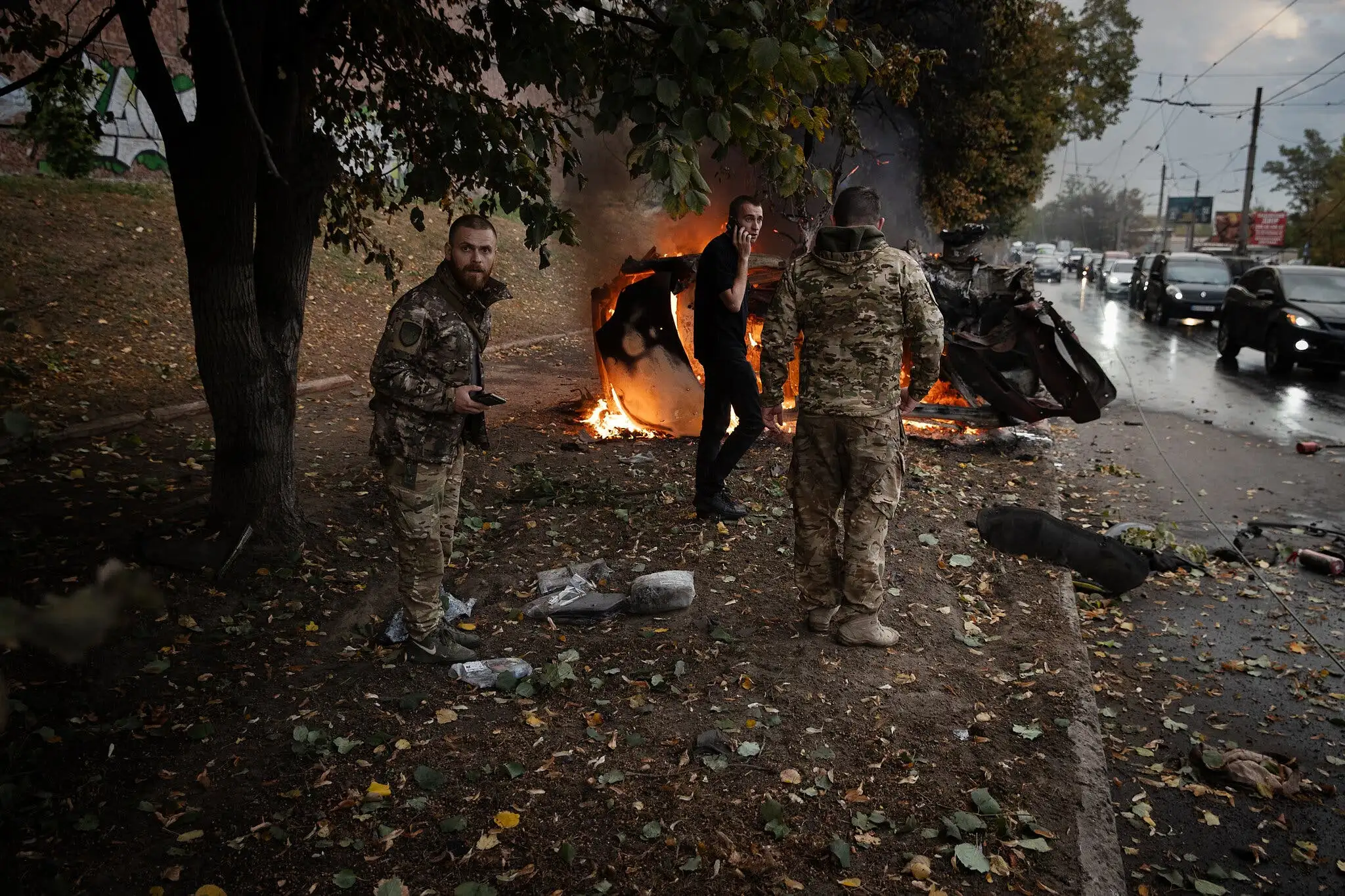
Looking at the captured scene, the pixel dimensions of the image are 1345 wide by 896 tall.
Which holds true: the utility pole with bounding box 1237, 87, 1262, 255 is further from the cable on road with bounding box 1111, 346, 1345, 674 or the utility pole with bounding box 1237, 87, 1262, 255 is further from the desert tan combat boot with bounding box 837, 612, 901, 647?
the desert tan combat boot with bounding box 837, 612, 901, 647

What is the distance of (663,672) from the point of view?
13.9 feet

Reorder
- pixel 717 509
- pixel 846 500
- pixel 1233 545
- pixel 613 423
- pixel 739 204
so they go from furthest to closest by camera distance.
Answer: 1. pixel 613 423
2. pixel 1233 545
3. pixel 717 509
4. pixel 739 204
5. pixel 846 500

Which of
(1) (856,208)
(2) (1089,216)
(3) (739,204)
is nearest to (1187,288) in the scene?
(3) (739,204)

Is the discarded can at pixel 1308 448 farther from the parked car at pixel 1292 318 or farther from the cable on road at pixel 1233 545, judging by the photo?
the parked car at pixel 1292 318

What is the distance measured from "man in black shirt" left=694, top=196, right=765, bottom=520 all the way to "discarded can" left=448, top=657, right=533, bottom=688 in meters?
2.25

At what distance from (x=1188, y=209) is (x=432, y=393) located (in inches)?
3280

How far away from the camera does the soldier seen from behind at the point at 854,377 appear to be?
13.9 feet

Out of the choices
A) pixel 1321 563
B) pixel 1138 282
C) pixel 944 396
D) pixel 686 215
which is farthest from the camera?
pixel 1138 282

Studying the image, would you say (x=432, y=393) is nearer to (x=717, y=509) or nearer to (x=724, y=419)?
(x=724, y=419)

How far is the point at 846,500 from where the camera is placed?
4395mm

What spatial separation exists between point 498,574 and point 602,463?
252 cm

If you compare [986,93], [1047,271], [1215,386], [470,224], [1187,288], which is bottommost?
[1215,386]

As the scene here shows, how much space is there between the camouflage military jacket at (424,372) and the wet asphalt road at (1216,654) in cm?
320

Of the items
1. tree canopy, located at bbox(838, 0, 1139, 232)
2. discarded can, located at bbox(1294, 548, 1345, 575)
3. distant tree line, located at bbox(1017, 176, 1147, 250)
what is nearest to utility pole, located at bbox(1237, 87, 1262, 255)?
tree canopy, located at bbox(838, 0, 1139, 232)
